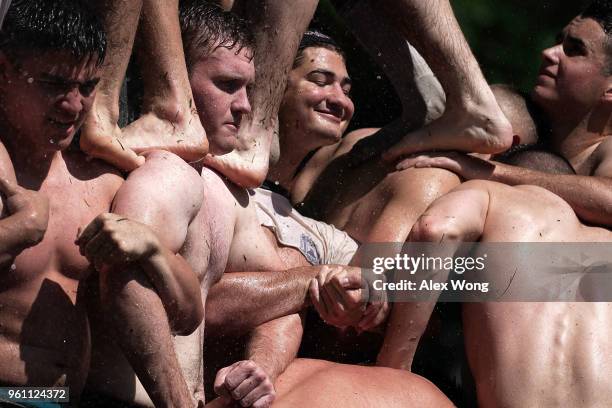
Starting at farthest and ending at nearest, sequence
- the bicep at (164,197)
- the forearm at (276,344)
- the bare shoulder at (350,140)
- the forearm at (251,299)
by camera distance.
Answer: the bare shoulder at (350,140)
the forearm at (251,299)
the forearm at (276,344)
the bicep at (164,197)

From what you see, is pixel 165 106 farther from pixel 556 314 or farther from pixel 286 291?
pixel 556 314

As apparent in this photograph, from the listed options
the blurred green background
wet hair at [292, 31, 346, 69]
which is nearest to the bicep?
wet hair at [292, 31, 346, 69]

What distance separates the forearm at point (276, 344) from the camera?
3121mm

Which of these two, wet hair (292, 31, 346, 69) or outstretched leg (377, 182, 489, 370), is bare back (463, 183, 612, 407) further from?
wet hair (292, 31, 346, 69)

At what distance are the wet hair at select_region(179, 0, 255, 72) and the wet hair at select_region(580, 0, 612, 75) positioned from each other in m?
1.43

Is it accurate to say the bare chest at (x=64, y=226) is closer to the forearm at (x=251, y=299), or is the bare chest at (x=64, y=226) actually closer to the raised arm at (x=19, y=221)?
the raised arm at (x=19, y=221)

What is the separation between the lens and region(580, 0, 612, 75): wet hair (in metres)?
4.39

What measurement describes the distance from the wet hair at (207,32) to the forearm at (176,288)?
0.72 metres

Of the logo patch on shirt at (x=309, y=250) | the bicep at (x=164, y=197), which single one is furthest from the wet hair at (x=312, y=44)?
the bicep at (x=164, y=197)

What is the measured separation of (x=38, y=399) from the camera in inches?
103

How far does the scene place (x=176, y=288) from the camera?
8.95 feet

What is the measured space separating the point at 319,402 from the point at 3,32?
3.34 ft

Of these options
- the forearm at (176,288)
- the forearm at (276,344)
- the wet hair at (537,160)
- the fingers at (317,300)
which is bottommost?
the wet hair at (537,160)

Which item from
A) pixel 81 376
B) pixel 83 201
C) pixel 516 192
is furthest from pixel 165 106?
pixel 516 192
